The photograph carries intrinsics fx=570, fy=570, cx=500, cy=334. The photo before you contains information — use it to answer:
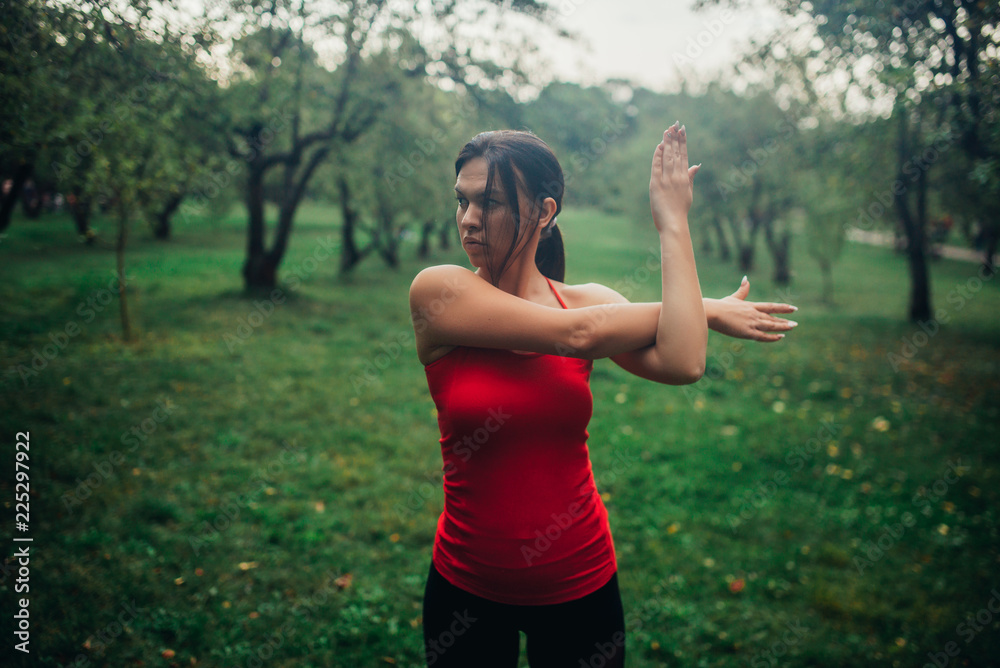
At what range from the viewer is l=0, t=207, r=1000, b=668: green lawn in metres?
3.88

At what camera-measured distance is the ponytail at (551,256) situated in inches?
88.4

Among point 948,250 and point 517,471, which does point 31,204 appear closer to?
point 517,471

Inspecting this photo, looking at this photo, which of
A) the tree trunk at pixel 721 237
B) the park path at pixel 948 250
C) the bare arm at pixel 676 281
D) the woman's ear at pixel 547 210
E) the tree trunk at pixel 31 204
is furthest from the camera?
the park path at pixel 948 250

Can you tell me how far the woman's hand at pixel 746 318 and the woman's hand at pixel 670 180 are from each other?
1.12ft

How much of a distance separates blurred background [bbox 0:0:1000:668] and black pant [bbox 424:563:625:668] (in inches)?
81.3

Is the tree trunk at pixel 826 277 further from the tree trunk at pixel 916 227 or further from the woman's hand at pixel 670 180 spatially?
the woman's hand at pixel 670 180

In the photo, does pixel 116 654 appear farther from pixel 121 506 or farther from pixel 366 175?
pixel 366 175

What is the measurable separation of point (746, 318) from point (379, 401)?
708 centimetres

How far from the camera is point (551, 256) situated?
2.26 metres

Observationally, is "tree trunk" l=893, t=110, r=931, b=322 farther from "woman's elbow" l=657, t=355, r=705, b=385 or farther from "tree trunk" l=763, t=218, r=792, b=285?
"woman's elbow" l=657, t=355, r=705, b=385

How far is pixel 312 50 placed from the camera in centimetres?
1217

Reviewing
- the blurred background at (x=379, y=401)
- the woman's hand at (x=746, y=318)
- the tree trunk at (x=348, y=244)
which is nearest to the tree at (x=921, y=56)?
the blurred background at (x=379, y=401)

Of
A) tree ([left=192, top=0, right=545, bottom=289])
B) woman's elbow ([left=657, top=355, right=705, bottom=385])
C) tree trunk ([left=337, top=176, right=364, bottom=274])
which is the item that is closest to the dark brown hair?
woman's elbow ([left=657, top=355, right=705, bottom=385])

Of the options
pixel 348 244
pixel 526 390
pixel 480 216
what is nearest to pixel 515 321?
pixel 526 390
